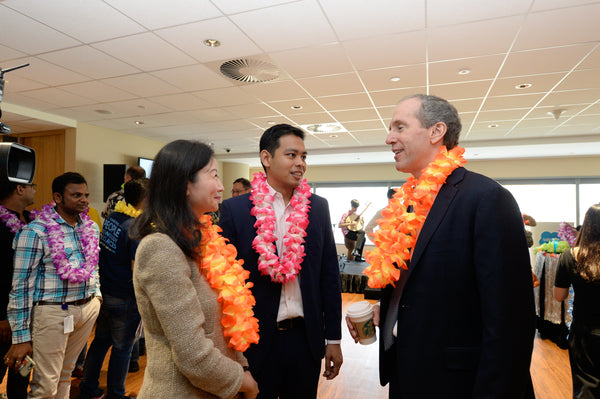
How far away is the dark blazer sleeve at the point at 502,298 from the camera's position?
1021mm

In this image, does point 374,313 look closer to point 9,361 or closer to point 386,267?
point 386,267

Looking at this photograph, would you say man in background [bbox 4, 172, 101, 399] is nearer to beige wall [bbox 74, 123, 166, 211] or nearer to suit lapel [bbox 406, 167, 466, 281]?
suit lapel [bbox 406, 167, 466, 281]

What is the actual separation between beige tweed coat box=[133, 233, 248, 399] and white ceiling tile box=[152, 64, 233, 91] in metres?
3.50

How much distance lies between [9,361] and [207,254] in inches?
65.5

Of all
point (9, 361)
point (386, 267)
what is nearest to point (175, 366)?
point (386, 267)

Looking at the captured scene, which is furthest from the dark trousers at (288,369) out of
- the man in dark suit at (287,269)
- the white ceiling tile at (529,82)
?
the white ceiling tile at (529,82)

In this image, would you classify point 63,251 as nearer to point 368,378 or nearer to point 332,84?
point 368,378

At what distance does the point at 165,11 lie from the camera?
2.95 m

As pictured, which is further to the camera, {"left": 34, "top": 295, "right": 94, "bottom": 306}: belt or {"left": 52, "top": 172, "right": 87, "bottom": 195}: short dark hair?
{"left": 52, "top": 172, "right": 87, "bottom": 195}: short dark hair

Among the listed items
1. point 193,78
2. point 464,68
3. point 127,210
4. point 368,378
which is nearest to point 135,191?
point 127,210

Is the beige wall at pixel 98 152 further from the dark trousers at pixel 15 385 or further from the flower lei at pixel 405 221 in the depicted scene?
the flower lei at pixel 405 221

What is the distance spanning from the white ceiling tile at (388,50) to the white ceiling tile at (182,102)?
2.47 meters

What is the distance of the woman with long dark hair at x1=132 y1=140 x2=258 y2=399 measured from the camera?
3.38 ft

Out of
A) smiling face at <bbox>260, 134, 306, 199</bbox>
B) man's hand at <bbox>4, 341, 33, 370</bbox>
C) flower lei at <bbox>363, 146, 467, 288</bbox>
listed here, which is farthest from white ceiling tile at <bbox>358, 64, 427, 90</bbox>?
man's hand at <bbox>4, 341, 33, 370</bbox>
